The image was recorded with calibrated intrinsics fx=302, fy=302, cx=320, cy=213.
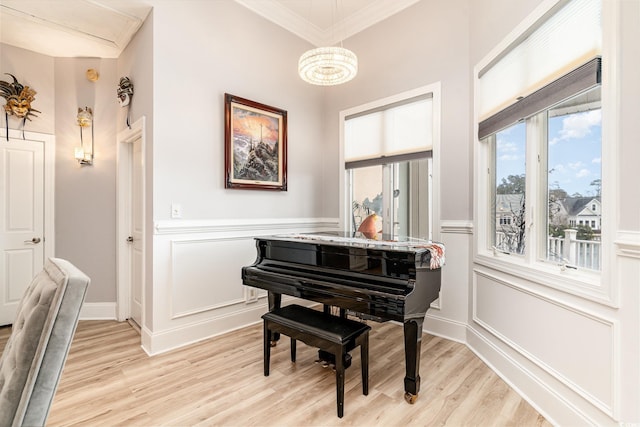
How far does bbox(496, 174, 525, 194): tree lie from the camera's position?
2.30m

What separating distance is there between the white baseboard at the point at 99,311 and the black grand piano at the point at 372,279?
7.57 feet

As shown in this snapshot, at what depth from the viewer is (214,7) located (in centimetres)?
299

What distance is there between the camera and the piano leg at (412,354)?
74.1 inches

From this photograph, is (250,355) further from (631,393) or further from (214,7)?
(214,7)

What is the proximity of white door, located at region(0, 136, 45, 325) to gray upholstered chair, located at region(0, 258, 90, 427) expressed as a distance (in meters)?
3.42

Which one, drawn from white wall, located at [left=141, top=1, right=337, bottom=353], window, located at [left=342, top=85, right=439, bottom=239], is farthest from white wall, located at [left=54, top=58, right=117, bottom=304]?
window, located at [left=342, top=85, right=439, bottom=239]

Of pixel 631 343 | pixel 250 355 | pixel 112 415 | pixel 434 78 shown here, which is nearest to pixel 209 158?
pixel 250 355

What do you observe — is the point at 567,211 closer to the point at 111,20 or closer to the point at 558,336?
the point at 558,336

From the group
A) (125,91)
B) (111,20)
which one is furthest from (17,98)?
(111,20)

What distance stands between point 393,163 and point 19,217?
13.7ft

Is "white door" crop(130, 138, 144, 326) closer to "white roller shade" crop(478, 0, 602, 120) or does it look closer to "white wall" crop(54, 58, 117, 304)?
"white wall" crop(54, 58, 117, 304)

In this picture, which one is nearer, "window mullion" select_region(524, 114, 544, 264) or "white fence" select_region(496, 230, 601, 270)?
"white fence" select_region(496, 230, 601, 270)

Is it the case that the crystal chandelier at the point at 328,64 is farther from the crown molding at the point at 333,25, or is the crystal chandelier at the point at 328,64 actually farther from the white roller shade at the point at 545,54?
the crown molding at the point at 333,25

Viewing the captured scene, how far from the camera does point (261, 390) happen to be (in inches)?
82.4
